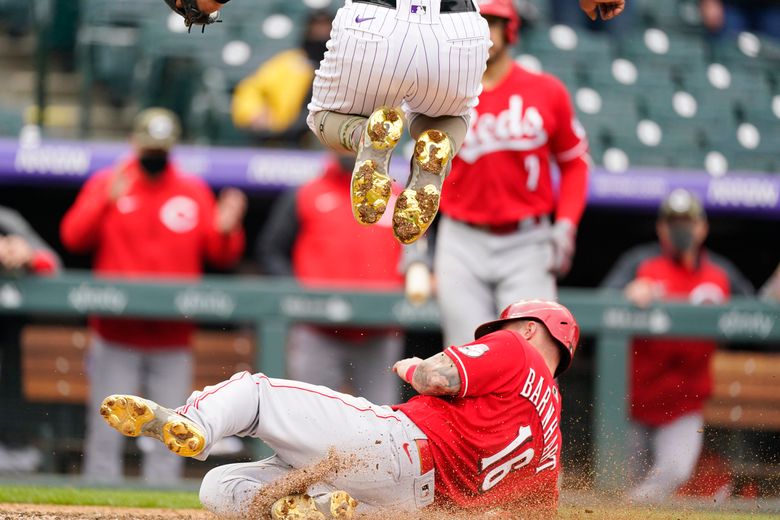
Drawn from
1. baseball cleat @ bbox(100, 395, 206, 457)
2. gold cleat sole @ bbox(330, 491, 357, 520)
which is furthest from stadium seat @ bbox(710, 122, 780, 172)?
baseball cleat @ bbox(100, 395, 206, 457)

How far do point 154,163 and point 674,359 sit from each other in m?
3.44

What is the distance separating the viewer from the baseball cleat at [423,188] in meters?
4.25

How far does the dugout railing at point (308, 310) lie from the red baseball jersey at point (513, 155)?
1.33m

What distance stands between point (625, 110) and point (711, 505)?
4593 mm

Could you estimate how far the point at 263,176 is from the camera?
28.8ft

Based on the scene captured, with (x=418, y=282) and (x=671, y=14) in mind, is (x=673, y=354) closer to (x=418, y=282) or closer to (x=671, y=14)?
(x=418, y=282)

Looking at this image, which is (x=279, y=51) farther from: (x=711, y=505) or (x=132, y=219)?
(x=711, y=505)

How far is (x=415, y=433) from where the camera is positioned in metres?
4.38

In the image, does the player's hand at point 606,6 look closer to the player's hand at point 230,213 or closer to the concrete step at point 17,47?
the player's hand at point 230,213

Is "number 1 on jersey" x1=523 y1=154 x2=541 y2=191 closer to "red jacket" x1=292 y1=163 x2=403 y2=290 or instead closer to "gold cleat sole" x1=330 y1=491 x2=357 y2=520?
"red jacket" x1=292 y1=163 x2=403 y2=290

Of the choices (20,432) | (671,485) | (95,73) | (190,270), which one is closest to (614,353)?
(671,485)

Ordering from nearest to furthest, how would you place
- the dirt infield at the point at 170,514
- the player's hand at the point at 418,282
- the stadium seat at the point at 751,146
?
the dirt infield at the point at 170,514
the player's hand at the point at 418,282
the stadium seat at the point at 751,146

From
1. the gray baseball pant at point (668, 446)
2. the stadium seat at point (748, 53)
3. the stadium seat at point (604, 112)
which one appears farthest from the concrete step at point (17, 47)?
the gray baseball pant at point (668, 446)

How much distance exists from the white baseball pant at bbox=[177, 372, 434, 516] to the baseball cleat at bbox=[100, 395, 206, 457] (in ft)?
0.77
